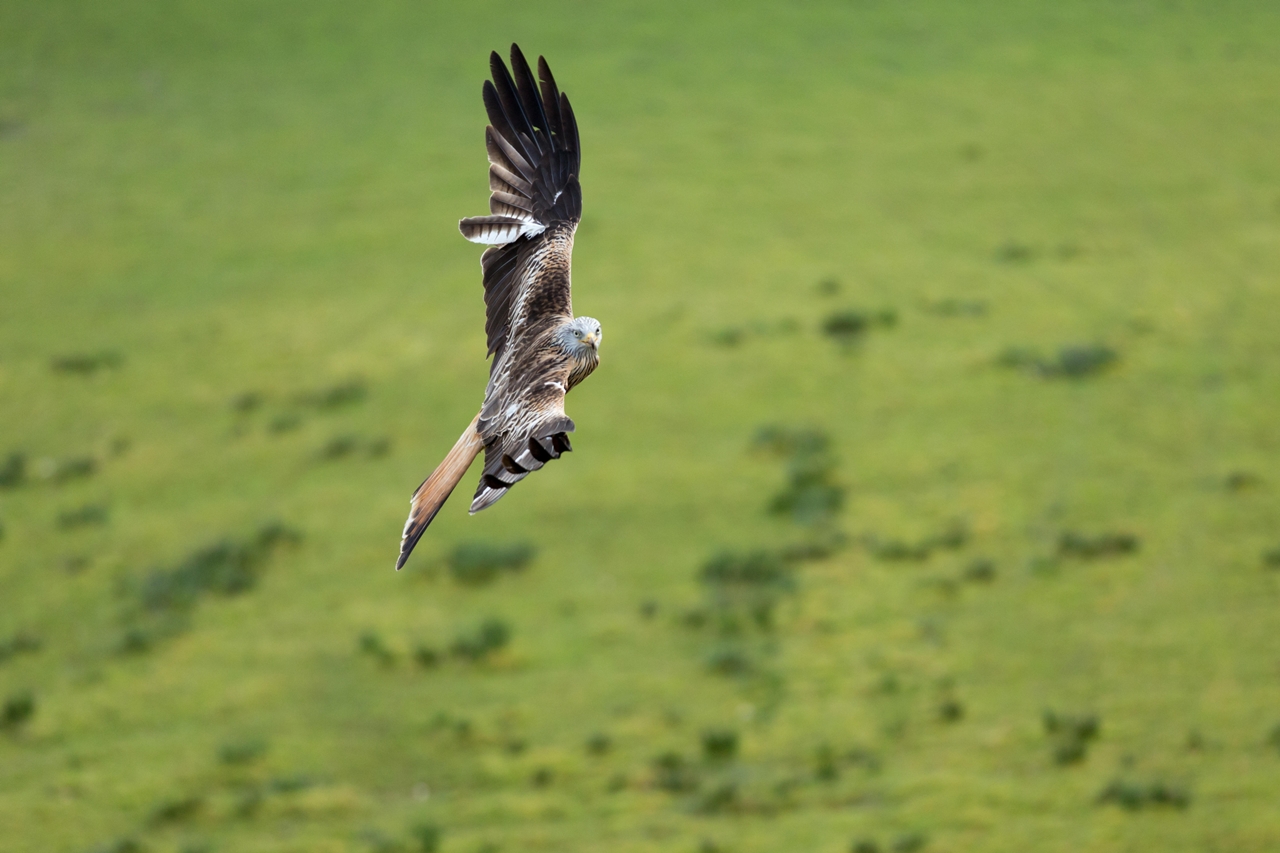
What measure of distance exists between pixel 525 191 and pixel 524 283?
0.82m

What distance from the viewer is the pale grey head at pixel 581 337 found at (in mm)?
7410

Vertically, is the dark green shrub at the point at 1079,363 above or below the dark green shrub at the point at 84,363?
below

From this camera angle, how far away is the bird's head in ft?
24.3

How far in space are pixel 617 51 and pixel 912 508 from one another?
13778mm

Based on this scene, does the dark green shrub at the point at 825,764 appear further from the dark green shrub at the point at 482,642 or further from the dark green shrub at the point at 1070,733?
the dark green shrub at the point at 482,642

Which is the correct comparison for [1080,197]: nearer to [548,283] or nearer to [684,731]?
[684,731]

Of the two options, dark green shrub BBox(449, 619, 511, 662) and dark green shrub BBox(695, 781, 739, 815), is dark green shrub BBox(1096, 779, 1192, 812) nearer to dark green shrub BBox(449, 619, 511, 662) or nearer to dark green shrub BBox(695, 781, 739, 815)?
dark green shrub BBox(695, 781, 739, 815)

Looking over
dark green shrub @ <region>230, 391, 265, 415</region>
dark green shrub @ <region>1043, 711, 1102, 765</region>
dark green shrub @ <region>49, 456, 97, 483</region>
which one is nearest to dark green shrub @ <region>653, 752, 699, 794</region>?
dark green shrub @ <region>1043, 711, 1102, 765</region>

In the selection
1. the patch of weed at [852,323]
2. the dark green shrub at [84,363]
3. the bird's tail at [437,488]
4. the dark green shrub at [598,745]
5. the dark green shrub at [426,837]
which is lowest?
the dark green shrub at [426,837]

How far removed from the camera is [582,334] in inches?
293

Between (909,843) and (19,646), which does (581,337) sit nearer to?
(909,843)

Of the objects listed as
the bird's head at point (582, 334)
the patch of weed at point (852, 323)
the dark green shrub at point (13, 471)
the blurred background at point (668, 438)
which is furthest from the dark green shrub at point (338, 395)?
the bird's head at point (582, 334)

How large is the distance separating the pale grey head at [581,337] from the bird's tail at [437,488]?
0.63 metres

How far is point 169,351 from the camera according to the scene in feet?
80.3
